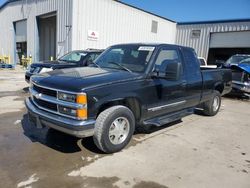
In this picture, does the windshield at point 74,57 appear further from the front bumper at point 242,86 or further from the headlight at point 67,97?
the front bumper at point 242,86

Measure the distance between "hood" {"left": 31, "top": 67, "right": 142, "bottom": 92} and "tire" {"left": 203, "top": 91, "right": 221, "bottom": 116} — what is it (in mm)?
3224

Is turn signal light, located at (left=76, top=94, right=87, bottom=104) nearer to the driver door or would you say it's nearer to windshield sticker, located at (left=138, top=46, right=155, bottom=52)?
A: the driver door

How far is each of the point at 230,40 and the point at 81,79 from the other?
20.8 meters

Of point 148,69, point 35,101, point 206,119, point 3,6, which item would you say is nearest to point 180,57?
point 148,69

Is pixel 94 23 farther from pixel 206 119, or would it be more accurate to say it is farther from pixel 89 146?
pixel 89 146

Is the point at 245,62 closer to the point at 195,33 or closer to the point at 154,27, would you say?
the point at 154,27

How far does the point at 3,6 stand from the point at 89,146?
2579 cm

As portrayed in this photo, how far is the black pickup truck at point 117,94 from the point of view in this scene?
3426 millimetres

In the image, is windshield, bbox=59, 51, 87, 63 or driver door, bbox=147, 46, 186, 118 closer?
driver door, bbox=147, 46, 186, 118

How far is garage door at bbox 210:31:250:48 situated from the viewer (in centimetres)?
2057

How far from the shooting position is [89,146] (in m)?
4.19

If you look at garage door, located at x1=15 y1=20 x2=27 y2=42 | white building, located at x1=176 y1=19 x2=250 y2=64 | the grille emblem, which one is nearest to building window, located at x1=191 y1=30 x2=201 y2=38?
white building, located at x1=176 y1=19 x2=250 y2=64

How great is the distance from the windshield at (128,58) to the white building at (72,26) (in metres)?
11.6

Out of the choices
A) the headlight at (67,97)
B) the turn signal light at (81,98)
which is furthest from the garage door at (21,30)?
the turn signal light at (81,98)
